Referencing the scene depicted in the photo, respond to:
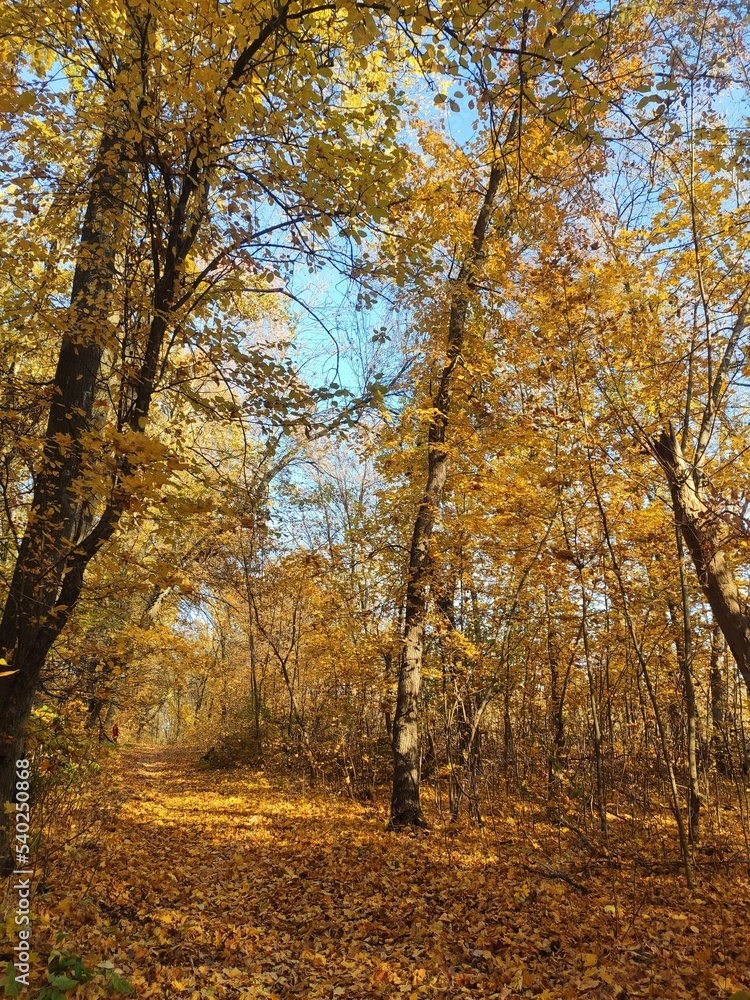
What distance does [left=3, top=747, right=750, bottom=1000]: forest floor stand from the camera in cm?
360

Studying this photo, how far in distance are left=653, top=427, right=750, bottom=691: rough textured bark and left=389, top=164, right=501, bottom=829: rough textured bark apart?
9.65 feet

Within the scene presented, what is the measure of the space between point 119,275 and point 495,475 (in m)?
5.45

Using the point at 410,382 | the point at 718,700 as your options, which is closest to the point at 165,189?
the point at 410,382

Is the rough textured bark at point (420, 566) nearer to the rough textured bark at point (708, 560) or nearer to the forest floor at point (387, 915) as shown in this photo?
the forest floor at point (387, 915)

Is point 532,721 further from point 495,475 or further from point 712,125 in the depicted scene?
point 712,125

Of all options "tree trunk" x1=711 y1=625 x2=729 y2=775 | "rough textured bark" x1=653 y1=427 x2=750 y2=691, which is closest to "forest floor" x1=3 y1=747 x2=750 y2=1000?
"rough textured bark" x1=653 y1=427 x2=750 y2=691

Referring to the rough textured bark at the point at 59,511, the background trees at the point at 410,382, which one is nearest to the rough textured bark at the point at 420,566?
the background trees at the point at 410,382

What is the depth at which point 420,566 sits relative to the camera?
24.9ft

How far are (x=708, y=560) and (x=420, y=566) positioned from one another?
344 centimetres

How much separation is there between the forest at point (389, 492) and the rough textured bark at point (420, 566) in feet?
0.16

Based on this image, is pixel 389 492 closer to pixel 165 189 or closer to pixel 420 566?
pixel 420 566

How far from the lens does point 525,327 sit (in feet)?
23.3

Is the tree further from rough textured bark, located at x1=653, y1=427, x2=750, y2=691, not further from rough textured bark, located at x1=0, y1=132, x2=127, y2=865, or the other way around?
rough textured bark, located at x1=653, y1=427, x2=750, y2=691

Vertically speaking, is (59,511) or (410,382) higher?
(410,382)
